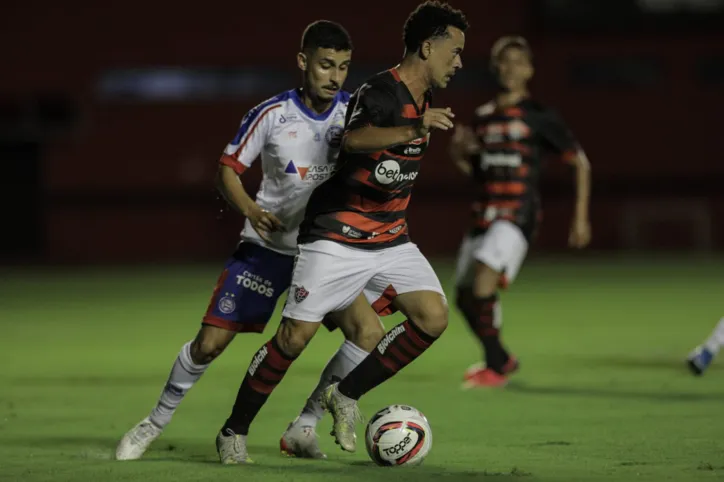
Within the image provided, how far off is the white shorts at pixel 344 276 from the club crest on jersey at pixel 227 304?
41 centimetres

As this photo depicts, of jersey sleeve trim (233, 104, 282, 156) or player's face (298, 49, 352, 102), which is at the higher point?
player's face (298, 49, 352, 102)

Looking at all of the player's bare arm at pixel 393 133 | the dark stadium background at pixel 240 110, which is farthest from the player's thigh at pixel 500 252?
the dark stadium background at pixel 240 110

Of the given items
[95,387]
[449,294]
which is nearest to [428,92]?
[95,387]

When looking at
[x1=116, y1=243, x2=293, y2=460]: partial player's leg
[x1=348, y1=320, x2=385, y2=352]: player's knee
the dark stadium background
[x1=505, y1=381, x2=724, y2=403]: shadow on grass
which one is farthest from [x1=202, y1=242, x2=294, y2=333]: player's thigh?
the dark stadium background

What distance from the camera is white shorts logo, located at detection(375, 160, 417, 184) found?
591 centimetres

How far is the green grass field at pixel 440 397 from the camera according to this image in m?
5.84

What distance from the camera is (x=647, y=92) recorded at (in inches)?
1059

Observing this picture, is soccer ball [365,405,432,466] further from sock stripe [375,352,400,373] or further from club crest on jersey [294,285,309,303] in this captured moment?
club crest on jersey [294,285,309,303]

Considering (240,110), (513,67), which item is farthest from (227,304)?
(240,110)

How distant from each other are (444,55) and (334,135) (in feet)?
2.42

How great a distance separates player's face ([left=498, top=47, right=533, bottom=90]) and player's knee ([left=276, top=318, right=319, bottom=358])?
3.73m

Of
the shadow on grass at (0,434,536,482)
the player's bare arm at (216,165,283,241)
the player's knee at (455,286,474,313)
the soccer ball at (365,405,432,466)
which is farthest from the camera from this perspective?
the player's knee at (455,286,474,313)

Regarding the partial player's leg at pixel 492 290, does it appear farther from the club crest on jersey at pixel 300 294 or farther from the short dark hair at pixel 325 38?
the club crest on jersey at pixel 300 294

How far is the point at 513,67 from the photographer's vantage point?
9062mm
